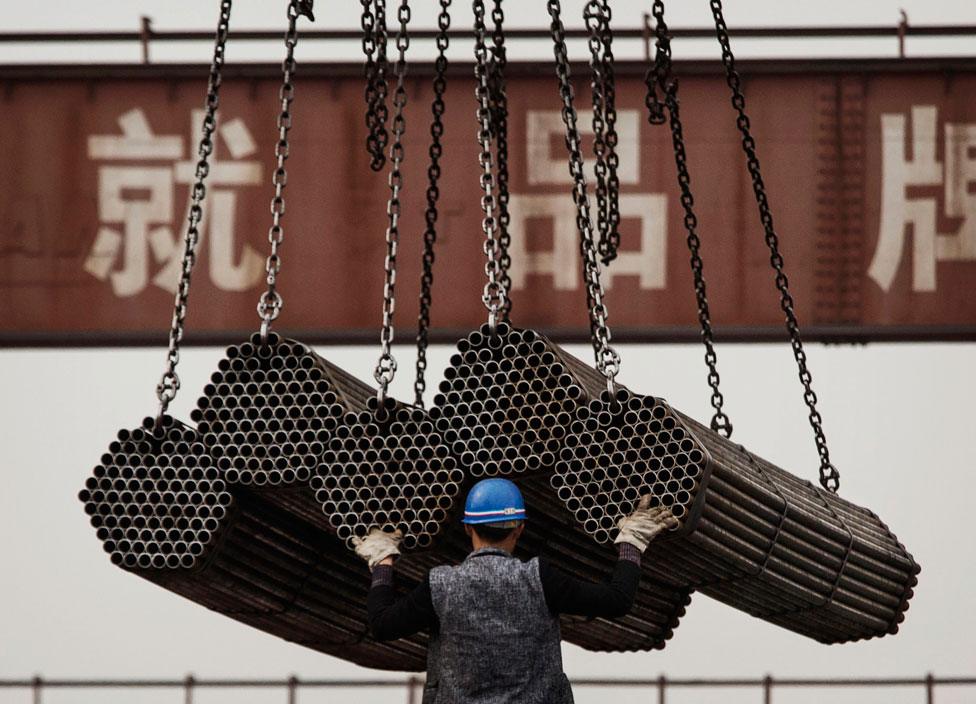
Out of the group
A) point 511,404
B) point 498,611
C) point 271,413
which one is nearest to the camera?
point 498,611

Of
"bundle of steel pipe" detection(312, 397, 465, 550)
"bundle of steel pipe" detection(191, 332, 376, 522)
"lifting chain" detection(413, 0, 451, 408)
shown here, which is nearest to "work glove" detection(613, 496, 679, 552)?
"bundle of steel pipe" detection(312, 397, 465, 550)

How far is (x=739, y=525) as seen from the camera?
6895 mm

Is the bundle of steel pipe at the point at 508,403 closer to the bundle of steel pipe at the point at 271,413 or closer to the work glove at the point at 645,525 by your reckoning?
the work glove at the point at 645,525

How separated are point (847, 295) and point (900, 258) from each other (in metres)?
0.46

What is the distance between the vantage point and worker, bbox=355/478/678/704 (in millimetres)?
6094

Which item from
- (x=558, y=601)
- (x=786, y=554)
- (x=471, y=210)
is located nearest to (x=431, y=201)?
(x=786, y=554)

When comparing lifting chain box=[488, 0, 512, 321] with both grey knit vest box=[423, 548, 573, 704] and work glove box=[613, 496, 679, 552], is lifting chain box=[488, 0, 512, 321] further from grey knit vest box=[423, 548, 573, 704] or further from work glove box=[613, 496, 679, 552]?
grey knit vest box=[423, 548, 573, 704]

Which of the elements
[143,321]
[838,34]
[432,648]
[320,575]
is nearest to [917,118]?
[838,34]

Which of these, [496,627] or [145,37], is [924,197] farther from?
[496,627]

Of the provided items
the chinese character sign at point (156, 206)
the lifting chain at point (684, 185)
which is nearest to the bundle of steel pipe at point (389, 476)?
the lifting chain at point (684, 185)

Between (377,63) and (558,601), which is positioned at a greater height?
(377,63)

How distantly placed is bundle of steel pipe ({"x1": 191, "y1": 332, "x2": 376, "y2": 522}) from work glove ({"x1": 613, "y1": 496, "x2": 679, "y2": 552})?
1151mm

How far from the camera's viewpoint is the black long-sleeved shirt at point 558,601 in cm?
611

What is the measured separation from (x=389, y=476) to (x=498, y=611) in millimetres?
799
